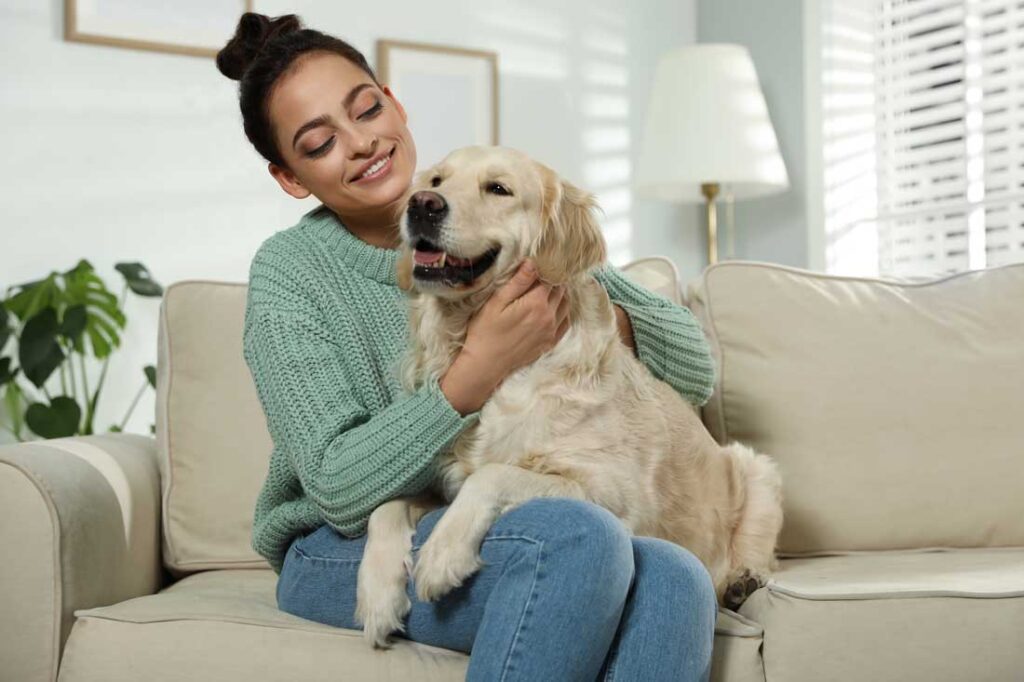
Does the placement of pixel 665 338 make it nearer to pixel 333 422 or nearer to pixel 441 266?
pixel 441 266

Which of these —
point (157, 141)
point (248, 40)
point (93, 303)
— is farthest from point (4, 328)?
point (248, 40)

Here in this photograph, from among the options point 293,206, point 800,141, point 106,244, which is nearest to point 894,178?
point 800,141

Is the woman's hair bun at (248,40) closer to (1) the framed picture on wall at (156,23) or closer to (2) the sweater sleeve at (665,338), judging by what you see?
(2) the sweater sleeve at (665,338)

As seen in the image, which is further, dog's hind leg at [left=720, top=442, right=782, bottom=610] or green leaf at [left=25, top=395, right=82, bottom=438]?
green leaf at [left=25, top=395, right=82, bottom=438]

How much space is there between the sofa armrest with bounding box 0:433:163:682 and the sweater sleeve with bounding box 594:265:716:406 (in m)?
0.91

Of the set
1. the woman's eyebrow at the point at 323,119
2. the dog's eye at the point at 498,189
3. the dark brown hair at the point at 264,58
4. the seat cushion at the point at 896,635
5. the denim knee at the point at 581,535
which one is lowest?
the seat cushion at the point at 896,635

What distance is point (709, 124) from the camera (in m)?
3.53

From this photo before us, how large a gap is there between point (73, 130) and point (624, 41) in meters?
2.12

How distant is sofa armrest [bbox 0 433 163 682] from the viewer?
162 centimetres

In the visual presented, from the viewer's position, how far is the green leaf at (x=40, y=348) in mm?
2906

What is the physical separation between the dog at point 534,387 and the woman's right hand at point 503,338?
0.03m

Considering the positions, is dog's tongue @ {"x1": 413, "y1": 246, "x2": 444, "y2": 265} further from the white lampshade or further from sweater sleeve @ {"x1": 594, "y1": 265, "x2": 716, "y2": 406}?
the white lampshade

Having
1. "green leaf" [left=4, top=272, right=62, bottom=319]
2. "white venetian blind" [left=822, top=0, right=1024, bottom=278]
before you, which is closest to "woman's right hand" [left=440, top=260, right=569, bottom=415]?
"green leaf" [left=4, top=272, right=62, bottom=319]

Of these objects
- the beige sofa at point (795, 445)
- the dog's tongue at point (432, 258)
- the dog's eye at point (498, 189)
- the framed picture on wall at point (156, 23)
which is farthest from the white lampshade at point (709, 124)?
the dog's tongue at point (432, 258)
